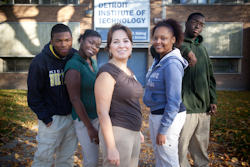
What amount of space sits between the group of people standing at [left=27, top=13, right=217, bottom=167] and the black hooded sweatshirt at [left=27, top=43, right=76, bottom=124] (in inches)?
0.5

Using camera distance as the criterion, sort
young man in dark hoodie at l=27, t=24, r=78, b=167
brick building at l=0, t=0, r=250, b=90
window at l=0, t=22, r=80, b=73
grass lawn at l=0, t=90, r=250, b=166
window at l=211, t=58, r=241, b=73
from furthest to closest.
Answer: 1. window at l=211, t=58, r=241, b=73
2. window at l=0, t=22, r=80, b=73
3. brick building at l=0, t=0, r=250, b=90
4. grass lawn at l=0, t=90, r=250, b=166
5. young man in dark hoodie at l=27, t=24, r=78, b=167

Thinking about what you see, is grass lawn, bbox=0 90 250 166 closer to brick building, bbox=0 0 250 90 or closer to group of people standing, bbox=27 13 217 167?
group of people standing, bbox=27 13 217 167

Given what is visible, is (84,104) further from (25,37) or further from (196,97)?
(25,37)

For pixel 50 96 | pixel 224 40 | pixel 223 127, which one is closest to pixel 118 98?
pixel 50 96

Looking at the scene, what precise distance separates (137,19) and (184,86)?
1150 cm

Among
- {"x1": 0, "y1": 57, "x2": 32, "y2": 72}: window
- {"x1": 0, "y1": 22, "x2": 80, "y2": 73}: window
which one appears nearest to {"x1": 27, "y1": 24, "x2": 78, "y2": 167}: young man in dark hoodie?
{"x1": 0, "y1": 22, "x2": 80, "y2": 73}: window

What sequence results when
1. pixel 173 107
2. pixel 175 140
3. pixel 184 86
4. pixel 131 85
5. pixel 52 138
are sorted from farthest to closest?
pixel 184 86, pixel 52 138, pixel 175 140, pixel 173 107, pixel 131 85

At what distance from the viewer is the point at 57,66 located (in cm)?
253

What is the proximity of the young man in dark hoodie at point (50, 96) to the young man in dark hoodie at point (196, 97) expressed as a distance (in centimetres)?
142

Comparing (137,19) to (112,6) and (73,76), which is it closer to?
(112,6)

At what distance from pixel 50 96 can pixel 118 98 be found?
1.16 metres

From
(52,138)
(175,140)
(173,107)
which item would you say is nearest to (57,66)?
(52,138)

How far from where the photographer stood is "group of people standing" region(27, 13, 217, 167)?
1.82m

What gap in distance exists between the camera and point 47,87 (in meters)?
2.47
